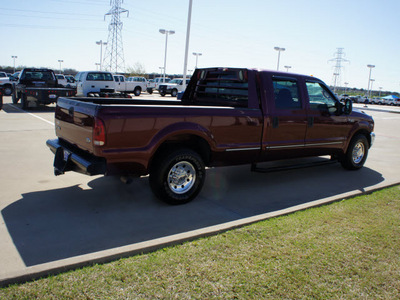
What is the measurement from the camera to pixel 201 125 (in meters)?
4.91

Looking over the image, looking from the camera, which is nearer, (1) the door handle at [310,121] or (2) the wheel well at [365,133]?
(1) the door handle at [310,121]

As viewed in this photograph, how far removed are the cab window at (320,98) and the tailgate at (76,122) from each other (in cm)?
392

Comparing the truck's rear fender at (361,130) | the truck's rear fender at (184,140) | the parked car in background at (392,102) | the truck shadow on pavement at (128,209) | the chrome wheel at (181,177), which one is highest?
the parked car in background at (392,102)

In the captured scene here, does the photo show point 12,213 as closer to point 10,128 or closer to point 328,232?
point 328,232

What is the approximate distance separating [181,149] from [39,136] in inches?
249

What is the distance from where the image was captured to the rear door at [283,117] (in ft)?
18.8

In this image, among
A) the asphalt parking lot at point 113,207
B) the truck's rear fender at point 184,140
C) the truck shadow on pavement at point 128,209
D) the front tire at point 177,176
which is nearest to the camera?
the asphalt parking lot at point 113,207

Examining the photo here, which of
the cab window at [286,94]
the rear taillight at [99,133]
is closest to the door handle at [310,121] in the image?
the cab window at [286,94]

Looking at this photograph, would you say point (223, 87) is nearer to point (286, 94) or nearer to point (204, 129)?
point (286, 94)

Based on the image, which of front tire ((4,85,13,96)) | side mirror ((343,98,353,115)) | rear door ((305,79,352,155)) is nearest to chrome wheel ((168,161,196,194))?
rear door ((305,79,352,155))

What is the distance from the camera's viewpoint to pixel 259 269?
10.6 ft

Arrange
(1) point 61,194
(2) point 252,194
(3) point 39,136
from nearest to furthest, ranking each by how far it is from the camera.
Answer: (1) point 61,194 → (2) point 252,194 → (3) point 39,136

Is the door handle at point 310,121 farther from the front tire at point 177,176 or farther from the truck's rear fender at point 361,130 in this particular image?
the front tire at point 177,176

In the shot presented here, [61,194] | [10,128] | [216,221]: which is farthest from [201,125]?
[10,128]
